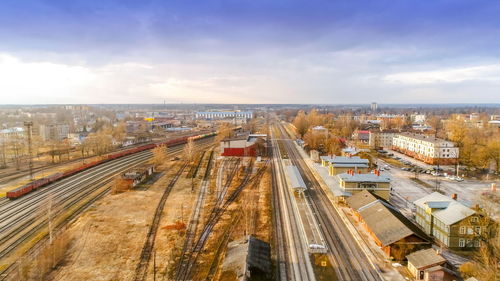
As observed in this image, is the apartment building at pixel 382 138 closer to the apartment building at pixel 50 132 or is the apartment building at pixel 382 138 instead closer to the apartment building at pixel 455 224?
the apartment building at pixel 455 224

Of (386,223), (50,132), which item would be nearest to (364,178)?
(386,223)

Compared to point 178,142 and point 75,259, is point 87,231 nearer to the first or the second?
point 75,259

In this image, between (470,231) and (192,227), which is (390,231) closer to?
(470,231)

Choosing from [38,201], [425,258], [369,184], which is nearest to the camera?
[425,258]

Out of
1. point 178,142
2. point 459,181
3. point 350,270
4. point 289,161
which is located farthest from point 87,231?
point 178,142

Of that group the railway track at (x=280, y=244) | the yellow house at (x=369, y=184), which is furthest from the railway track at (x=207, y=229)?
the yellow house at (x=369, y=184)

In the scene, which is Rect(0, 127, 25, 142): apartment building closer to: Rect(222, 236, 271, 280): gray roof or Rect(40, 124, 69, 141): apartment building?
Rect(40, 124, 69, 141): apartment building
